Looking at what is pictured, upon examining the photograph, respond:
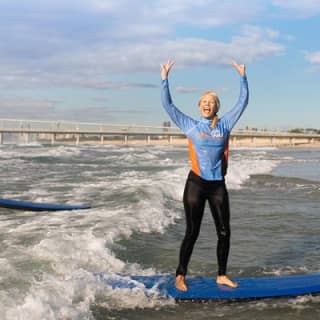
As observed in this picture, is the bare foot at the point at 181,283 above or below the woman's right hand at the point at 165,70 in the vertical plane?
below

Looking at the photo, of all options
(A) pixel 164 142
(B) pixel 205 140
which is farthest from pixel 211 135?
(A) pixel 164 142

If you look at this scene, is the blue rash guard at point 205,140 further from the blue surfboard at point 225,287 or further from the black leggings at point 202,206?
the blue surfboard at point 225,287

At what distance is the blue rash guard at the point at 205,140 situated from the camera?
4.48 metres

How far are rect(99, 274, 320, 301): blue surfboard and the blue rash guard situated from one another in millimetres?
1002

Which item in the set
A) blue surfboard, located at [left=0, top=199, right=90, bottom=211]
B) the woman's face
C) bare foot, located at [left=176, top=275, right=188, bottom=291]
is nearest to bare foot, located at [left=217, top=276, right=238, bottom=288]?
bare foot, located at [left=176, top=275, right=188, bottom=291]

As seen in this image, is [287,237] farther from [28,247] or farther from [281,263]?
[28,247]

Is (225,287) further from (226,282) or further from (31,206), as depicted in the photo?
(31,206)

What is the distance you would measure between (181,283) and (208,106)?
1.61m

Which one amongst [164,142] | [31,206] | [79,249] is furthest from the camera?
[164,142]

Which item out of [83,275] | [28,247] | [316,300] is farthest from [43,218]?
[316,300]

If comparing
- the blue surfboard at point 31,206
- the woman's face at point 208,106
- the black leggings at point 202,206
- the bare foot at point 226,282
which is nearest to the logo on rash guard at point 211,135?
the woman's face at point 208,106

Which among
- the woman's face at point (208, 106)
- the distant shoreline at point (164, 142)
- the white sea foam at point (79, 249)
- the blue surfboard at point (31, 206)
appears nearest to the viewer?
the white sea foam at point (79, 249)

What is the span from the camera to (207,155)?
4492 millimetres

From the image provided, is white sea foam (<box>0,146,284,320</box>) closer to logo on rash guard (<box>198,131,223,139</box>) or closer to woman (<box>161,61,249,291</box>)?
woman (<box>161,61,249,291</box>)
